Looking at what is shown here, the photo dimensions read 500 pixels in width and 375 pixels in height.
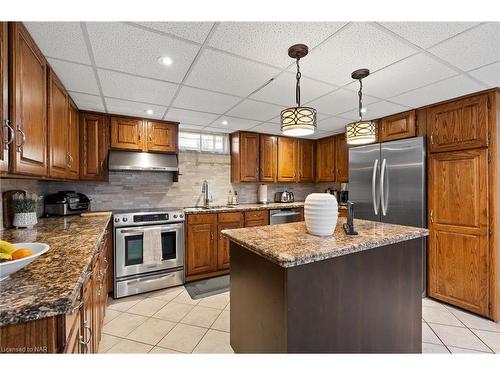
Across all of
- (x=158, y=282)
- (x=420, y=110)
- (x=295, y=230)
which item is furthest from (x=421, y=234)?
(x=158, y=282)

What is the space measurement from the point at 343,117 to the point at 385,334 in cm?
266

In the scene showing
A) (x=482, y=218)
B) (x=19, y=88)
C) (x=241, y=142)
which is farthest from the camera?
(x=241, y=142)

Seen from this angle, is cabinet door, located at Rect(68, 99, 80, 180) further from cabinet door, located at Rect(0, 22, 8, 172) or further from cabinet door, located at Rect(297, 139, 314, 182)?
cabinet door, located at Rect(297, 139, 314, 182)

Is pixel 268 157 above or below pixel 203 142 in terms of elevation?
below

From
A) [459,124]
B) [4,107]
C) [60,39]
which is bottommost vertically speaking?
[4,107]

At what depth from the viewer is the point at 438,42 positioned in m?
1.57

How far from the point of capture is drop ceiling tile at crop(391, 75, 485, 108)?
218 cm

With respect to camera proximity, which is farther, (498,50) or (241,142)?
(241,142)

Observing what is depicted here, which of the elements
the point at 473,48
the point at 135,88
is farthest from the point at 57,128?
the point at 473,48

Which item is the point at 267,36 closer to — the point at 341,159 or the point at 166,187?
the point at 166,187

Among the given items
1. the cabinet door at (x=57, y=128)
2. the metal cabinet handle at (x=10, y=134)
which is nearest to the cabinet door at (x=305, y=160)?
the cabinet door at (x=57, y=128)

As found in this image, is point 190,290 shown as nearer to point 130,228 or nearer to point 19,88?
point 130,228

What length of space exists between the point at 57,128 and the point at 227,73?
156 centimetres

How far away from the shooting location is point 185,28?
1433mm
